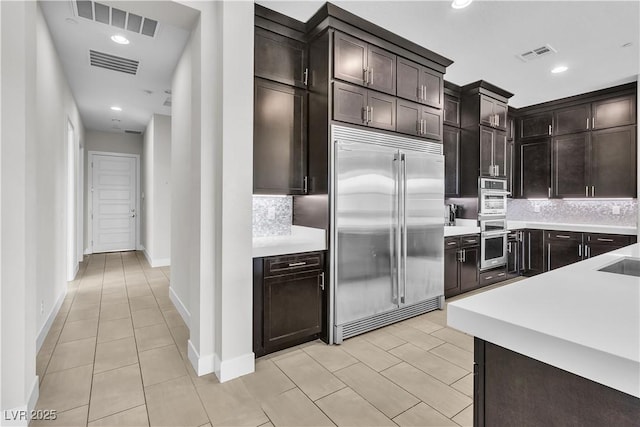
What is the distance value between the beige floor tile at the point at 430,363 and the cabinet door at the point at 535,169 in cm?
419

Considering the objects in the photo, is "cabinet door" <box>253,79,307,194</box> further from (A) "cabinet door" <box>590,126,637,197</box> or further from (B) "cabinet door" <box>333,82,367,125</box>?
(A) "cabinet door" <box>590,126,637,197</box>

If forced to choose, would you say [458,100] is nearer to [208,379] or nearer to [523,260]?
[523,260]

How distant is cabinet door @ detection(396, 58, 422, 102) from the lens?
3.32 metres

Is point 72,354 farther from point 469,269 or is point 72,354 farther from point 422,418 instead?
point 469,269

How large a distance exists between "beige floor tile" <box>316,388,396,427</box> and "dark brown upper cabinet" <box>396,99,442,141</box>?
2.50m

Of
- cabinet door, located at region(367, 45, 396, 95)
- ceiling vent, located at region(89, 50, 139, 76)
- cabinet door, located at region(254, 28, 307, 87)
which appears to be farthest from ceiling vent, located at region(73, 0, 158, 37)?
cabinet door, located at region(367, 45, 396, 95)

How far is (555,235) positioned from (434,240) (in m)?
2.75

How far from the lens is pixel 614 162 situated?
4.66m

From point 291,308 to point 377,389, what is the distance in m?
0.91

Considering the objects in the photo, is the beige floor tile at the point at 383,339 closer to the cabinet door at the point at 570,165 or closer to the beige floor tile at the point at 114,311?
the beige floor tile at the point at 114,311

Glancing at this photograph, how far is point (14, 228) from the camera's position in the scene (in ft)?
5.67

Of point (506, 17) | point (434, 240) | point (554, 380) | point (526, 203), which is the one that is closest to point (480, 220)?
point (434, 240)

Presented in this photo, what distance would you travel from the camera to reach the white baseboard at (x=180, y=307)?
3236 millimetres

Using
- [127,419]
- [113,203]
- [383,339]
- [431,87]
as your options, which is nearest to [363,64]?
[431,87]
